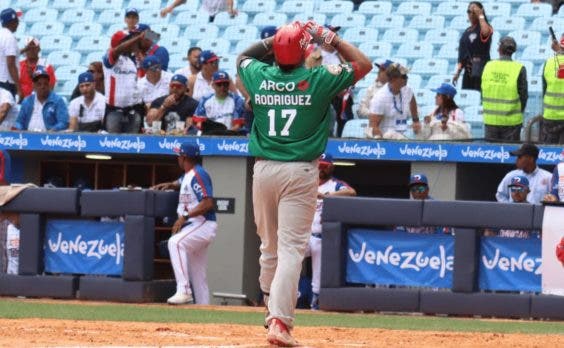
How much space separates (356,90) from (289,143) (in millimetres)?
9387

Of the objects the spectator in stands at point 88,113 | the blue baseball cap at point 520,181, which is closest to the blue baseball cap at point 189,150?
the spectator in stands at point 88,113

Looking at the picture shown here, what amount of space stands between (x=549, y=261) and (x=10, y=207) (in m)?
6.34

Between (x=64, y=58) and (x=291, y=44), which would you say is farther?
(x=64, y=58)

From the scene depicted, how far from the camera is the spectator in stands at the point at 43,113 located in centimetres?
1642

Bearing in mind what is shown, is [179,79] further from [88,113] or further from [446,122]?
[446,122]

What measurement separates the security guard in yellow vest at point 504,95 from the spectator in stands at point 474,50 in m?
1.27

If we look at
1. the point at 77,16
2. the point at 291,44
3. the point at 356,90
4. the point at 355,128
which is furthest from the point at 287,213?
the point at 77,16

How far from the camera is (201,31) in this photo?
66.3 feet

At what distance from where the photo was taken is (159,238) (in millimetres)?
16438

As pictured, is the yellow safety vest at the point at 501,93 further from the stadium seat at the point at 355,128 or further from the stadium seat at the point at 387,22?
the stadium seat at the point at 387,22

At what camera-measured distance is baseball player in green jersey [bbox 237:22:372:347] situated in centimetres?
809

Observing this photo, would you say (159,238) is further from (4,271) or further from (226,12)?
(226,12)

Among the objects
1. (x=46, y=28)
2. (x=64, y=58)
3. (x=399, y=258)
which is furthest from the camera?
(x=46, y=28)

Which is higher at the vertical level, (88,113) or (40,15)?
(40,15)
